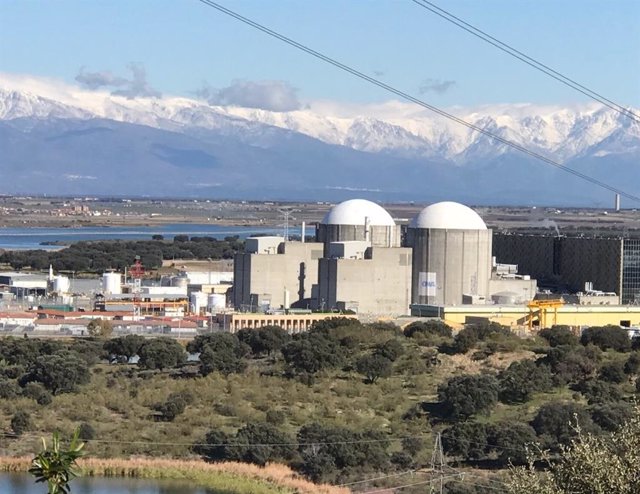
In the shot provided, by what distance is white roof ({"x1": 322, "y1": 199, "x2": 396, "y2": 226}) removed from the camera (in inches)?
2467

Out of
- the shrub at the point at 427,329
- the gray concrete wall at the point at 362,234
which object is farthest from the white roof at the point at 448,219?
the shrub at the point at 427,329

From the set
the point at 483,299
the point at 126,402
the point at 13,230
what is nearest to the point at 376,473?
the point at 126,402

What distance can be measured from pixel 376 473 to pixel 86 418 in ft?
26.2

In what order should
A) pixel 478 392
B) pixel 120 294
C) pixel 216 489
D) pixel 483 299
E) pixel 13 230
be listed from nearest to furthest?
pixel 216 489 < pixel 478 392 < pixel 483 299 < pixel 120 294 < pixel 13 230

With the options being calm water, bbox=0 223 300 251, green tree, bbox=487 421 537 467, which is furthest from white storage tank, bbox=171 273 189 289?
calm water, bbox=0 223 300 251

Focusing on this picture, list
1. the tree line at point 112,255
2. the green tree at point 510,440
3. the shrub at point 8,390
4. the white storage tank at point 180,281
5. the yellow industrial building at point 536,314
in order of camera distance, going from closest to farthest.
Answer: the green tree at point 510,440 → the shrub at point 8,390 → the yellow industrial building at point 536,314 → the white storage tank at point 180,281 → the tree line at point 112,255

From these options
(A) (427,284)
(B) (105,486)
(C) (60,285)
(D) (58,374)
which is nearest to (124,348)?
(D) (58,374)

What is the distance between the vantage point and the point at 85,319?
5916 centimetres

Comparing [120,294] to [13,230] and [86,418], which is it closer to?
[86,418]

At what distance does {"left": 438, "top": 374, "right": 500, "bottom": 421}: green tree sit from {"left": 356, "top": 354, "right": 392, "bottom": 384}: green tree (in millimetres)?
3736

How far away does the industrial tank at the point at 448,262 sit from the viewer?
5859 cm

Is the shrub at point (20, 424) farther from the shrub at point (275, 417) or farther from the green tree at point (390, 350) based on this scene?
the green tree at point (390, 350)

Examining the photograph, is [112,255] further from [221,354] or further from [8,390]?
[8,390]

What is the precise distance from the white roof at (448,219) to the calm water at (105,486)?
2868cm
